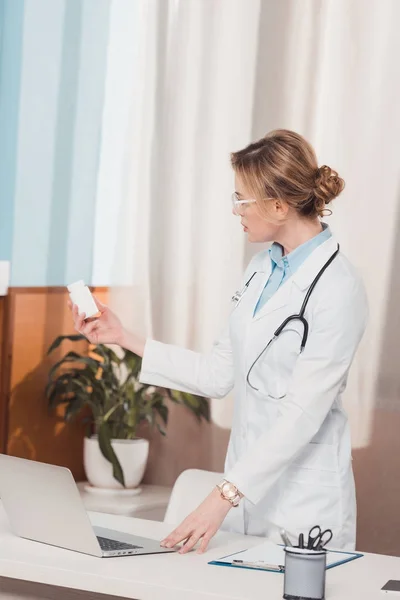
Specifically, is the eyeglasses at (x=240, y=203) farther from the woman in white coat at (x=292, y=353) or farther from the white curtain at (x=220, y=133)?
the white curtain at (x=220, y=133)

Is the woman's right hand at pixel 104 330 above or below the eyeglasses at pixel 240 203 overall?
below

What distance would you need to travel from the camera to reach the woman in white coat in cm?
208

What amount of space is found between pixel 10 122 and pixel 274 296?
67.3 inches

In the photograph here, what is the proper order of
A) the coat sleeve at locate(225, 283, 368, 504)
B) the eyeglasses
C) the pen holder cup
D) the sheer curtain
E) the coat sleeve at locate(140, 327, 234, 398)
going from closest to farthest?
the pen holder cup → the coat sleeve at locate(225, 283, 368, 504) → the eyeglasses → the coat sleeve at locate(140, 327, 234, 398) → the sheer curtain

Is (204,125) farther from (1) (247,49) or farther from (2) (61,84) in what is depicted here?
(2) (61,84)

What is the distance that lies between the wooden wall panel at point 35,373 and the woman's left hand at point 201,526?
176 cm

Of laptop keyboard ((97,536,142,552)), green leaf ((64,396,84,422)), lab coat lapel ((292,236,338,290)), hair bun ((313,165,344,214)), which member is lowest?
green leaf ((64,396,84,422))

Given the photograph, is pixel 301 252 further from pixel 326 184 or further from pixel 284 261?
pixel 326 184

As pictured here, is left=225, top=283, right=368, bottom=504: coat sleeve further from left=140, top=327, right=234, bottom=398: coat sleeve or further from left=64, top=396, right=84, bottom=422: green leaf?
left=64, top=396, right=84, bottom=422: green leaf

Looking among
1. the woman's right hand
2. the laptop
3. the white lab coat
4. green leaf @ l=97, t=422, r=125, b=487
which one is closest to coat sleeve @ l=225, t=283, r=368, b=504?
the white lab coat

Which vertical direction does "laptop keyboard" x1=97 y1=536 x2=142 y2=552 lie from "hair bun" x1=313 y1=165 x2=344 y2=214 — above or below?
below

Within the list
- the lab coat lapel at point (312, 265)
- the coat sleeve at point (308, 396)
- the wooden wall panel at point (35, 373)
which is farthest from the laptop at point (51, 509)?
the wooden wall panel at point (35, 373)

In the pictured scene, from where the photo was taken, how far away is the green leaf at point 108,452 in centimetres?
366

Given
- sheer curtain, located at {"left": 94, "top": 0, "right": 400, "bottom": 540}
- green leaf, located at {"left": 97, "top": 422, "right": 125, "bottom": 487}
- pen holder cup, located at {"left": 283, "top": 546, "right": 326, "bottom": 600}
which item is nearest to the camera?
pen holder cup, located at {"left": 283, "top": 546, "right": 326, "bottom": 600}
